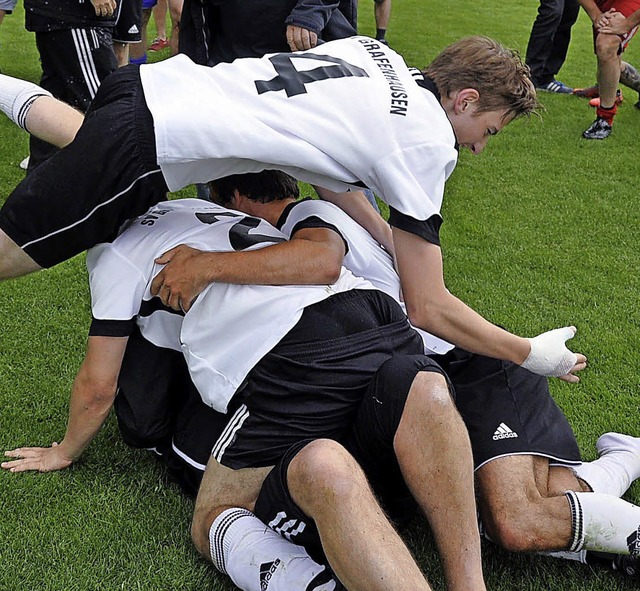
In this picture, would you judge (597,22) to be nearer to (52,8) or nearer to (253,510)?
(52,8)

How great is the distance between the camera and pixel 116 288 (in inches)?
80.8

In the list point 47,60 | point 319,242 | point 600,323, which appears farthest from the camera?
point 47,60

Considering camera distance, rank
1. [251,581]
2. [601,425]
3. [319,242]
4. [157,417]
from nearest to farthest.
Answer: [251,581]
[319,242]
[157,417]
[601,425]

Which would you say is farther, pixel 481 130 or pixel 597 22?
pixel 597 22

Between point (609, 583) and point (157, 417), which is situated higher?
point (157, 417)

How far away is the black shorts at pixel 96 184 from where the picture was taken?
2.01 meters

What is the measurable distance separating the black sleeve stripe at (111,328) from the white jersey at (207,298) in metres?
0.01

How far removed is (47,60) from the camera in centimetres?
409

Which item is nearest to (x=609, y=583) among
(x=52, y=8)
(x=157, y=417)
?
(x=157, y=417)

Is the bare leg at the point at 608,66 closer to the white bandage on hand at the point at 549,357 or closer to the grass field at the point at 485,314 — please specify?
the grass field at the point at 485,314

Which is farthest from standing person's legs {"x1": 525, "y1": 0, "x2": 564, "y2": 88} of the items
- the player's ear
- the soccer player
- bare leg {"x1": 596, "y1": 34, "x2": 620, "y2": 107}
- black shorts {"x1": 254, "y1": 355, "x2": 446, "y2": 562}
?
black shorts {"x1": 254, "y1": 355, "x2": 446, "y2": 562}

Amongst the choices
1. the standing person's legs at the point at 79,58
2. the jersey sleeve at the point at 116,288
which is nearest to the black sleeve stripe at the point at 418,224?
the jersey sleeve at the point at 116,288

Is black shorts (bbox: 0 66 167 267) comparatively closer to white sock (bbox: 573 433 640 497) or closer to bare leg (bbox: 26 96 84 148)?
bare leg (bbox: 26 96 84 148)

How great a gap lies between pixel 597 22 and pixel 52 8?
362cm
